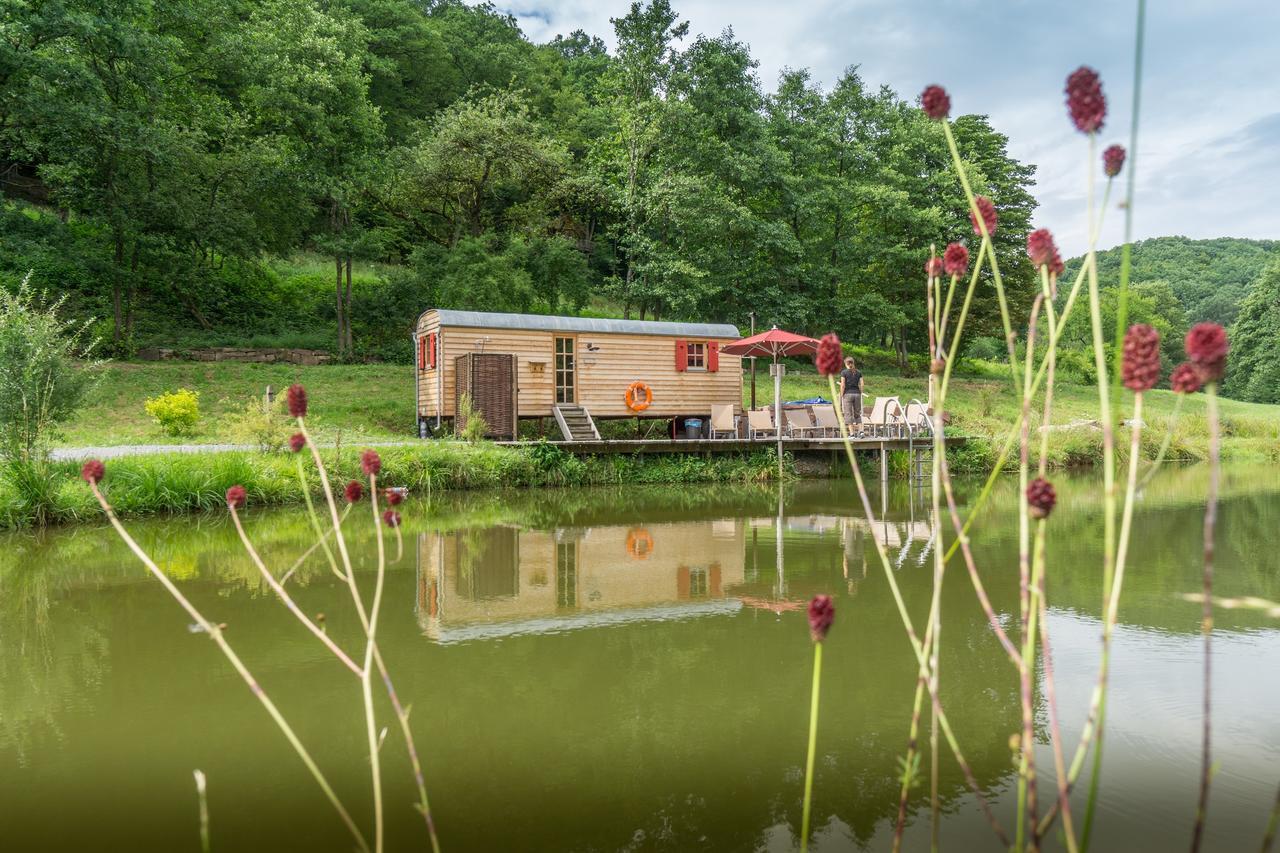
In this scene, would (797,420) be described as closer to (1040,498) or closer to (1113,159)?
(1113,159)

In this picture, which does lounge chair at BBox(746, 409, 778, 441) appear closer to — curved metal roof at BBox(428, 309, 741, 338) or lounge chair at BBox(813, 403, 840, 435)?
lounge chair at BBox(813, 403, 840, 435)

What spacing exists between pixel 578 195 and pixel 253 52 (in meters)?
9.32

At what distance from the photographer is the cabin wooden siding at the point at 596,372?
50.8 ft

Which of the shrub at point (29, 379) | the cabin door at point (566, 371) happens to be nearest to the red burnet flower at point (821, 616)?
the shrub at point (29, 379)

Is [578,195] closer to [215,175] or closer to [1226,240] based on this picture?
[215,175]

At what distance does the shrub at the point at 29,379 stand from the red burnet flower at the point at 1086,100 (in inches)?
355

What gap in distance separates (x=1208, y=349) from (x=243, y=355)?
2167cm

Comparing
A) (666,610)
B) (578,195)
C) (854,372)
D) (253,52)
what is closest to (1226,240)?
(578,195)

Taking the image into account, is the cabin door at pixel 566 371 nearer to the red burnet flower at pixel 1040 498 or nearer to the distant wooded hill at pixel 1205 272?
the red burnet flower at pixel 1040 498

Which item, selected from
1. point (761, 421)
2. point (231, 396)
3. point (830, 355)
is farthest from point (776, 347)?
point (830, 355)

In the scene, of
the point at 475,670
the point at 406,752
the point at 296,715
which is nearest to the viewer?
the point at 406,752

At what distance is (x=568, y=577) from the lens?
5.83 metres

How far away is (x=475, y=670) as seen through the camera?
11.9ft

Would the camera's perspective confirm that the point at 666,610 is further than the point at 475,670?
Yes
